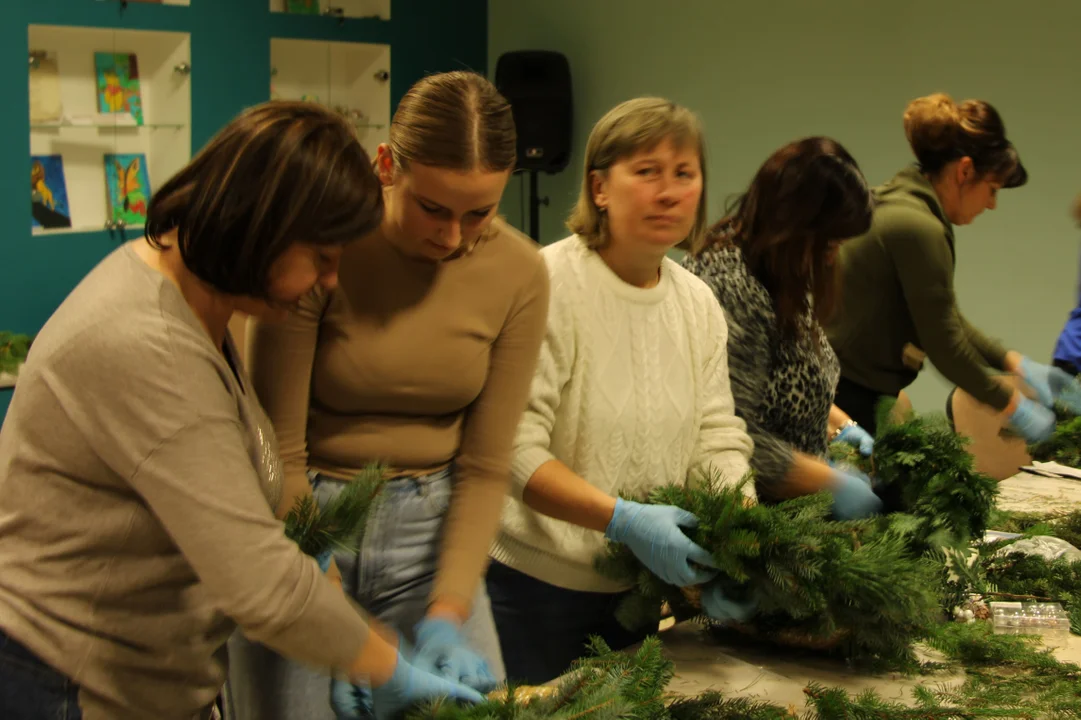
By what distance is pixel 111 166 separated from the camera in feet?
16.6

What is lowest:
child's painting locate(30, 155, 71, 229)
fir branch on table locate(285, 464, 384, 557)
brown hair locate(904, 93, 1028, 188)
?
fir branch on table locate(285, 464, 384, 557)

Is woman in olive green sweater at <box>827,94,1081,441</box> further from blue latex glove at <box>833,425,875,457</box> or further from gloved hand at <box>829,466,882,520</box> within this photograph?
gloved hand at <box>829,466,882,520</box>

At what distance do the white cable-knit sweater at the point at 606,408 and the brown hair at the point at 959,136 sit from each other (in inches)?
53.3

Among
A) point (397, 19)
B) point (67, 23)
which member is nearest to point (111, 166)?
point (67, 23)

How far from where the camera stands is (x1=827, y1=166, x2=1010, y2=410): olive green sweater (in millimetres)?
2875

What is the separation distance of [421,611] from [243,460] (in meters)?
0.61

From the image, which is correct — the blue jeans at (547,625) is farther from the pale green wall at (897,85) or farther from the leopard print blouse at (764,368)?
the pale green wall at (897,85)

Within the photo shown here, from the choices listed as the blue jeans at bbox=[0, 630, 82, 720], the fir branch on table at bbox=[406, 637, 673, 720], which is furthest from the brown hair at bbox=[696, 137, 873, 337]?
the blue jeans at bbox=[0, 630, 82, 720]

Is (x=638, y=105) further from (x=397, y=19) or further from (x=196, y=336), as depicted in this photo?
(x=397, y=19)

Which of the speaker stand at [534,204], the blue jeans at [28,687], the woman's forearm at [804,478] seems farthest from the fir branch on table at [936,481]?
the speaker stand at [534,204]

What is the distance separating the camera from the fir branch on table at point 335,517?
4.53 feet

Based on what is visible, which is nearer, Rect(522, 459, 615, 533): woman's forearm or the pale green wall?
Rect(522, 459, 615, 533): woman's forearm

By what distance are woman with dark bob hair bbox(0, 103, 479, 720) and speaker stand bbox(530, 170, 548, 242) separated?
5.42 m

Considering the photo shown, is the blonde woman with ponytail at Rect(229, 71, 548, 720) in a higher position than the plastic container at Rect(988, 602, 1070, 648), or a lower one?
higher
